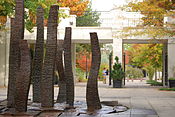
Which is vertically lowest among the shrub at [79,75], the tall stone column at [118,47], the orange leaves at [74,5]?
the shrub at [79,75]

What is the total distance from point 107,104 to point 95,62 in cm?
208

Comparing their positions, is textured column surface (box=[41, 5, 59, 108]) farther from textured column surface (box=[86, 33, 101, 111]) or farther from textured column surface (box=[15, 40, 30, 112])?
textured column surface (box=[86, 33, 101, 111])

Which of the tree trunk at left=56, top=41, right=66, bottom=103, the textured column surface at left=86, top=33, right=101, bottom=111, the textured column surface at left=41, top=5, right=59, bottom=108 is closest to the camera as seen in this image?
the textured column surface at left=41, top=5, right=59, bottom=108

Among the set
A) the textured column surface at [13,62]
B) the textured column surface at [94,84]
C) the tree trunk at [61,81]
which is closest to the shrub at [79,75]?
the tree trunk at [61,81]

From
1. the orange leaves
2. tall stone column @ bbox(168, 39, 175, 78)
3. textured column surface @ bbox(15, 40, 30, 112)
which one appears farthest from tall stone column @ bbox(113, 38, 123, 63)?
textured column surface @ bbox(15, 40, 30, 112)

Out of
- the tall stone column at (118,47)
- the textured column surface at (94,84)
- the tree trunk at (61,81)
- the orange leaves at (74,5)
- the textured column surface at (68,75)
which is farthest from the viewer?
the orange leaves at (74,5)

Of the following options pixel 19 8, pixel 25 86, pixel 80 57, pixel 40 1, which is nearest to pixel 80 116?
pixel 25 86

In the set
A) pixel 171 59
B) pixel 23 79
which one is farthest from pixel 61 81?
pixel 171 59

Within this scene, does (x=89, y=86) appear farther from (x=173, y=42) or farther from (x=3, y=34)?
(x=3, y=34)

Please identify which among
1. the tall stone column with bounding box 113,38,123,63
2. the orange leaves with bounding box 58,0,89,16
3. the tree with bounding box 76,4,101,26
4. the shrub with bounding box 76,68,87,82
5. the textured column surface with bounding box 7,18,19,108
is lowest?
the shrub with bounding box 76,68,87,82

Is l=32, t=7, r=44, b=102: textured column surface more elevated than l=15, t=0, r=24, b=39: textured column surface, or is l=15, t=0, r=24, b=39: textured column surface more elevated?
l=15, t=0, r=24, b=39: textured column surface

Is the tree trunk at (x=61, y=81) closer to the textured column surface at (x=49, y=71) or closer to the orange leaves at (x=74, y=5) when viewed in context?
the textured column surface at (x=49, y=71)

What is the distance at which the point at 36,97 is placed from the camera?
12.0 metres

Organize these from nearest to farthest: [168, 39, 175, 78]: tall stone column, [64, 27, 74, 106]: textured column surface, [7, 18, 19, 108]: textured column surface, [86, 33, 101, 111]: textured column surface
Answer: [7, 18, 19, 108]: textured column surface
[86, 33, 101, 111]: textured column surface
[64, 27, 74, 106]: textured column surface
[168, 39, 175, 78]: tall stone column
